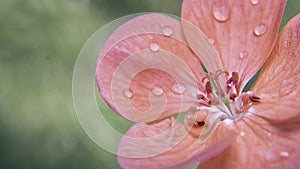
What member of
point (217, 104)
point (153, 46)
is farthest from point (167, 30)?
point (217, 104)

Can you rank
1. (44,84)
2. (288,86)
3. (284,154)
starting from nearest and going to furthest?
(284,154) < (288,86) < (44,84)

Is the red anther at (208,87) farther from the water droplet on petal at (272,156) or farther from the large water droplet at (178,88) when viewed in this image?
the water droplet on petal at (272,156)

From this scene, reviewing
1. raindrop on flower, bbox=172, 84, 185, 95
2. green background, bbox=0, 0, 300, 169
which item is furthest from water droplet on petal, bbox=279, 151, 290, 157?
green background, bbox=0, 0, 300, 169

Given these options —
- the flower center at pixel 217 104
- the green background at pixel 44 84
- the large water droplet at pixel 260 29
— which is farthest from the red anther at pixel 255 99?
the green background at pixel 44 84

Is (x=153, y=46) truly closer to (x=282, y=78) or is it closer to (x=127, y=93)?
(x=127, y=93)

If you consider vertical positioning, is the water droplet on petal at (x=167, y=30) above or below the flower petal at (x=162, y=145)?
above

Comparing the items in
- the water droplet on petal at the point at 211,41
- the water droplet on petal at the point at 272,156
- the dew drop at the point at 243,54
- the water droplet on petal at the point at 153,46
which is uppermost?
the water droplet on petal at the point at 211,41

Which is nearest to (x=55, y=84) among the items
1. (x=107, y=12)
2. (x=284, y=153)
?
(x=107, y=12)

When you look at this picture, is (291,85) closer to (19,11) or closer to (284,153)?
(284,153)
